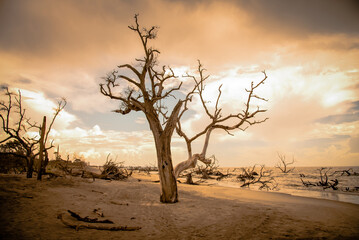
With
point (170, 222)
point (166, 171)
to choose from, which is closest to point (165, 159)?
point (166, 171)

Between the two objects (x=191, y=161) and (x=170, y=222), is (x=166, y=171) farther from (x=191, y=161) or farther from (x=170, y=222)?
(x=170, y=222)

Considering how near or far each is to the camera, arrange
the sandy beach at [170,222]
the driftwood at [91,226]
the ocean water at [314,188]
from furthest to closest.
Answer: the ocean water at [314,188] < the driftwood at [91,226] < the sandy beach at [170,222]

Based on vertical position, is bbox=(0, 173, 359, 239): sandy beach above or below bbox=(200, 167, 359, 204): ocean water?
above

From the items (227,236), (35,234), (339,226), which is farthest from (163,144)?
(339,226)

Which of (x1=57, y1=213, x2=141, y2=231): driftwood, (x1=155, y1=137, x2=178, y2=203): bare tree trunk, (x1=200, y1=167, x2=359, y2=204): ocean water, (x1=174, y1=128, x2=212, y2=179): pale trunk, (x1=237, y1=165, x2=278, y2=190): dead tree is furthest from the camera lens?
(x1=237, y1=165, x2=278, y2=190): dead tree

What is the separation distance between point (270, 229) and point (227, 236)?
1.31 meters

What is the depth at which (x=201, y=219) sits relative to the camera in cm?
546

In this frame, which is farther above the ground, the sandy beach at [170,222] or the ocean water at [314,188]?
the sandy beach at [170,222]

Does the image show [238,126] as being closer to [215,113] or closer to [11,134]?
[215,113]

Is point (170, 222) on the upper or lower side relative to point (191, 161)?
lower

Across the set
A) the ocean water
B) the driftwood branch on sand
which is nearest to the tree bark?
the driftwood branch on sand

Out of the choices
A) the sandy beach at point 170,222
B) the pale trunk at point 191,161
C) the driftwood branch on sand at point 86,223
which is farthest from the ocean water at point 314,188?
the driftwood branch on sand at point 86,223

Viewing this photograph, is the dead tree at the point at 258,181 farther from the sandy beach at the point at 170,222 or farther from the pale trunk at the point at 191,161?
the sandy beach at the point at 170,222

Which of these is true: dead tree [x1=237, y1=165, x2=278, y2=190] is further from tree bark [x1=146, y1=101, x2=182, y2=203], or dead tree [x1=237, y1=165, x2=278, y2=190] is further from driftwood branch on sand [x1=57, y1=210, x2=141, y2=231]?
driftwood branch on sand [x1=57, y1=210, x2=141, y2=231]
